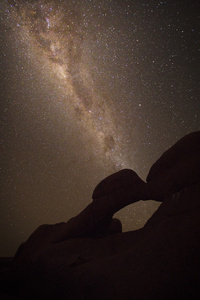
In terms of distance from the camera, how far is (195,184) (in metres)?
9.32

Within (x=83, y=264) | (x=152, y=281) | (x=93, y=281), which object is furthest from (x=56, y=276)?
(x=152, y=281)

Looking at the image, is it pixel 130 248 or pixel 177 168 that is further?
pixel 177 168

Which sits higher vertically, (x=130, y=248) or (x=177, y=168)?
(x=177, y=168)

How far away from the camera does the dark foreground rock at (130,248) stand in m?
5.57

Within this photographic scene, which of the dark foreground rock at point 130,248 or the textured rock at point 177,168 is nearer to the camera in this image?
the dark foreground rock at point 130,248

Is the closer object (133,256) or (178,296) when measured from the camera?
(178,296)

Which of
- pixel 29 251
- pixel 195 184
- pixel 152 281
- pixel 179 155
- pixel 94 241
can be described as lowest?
pixel 152 281

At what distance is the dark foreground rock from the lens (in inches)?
219

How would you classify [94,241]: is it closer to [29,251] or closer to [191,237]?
[29,251]

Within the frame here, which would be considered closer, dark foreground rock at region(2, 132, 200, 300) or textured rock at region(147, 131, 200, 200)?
dark foreground rock at region(2, 132, 200, 300)

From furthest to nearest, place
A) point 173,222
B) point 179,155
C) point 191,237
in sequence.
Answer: point 179,155 < point 173,222 < point 191,237

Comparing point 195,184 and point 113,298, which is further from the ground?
point 195,184

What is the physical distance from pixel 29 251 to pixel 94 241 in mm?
5639

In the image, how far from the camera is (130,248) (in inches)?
330
